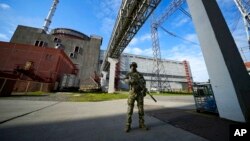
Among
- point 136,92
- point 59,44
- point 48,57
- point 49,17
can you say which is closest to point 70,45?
point 59,44

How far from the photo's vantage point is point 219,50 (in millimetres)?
3574

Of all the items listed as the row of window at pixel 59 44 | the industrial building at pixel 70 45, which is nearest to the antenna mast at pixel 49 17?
the industrial building at pixel 70 45

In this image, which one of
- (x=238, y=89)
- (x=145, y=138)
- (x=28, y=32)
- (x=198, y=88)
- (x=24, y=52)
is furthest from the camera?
(x=28, y=32)

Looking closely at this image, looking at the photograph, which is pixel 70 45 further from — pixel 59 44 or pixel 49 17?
pixel 49 17

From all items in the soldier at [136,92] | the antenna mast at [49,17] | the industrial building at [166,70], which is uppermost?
the antenna mast at [49,17]

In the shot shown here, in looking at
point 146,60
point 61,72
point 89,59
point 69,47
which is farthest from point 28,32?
point 146,60

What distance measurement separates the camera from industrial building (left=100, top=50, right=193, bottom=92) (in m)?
42.3

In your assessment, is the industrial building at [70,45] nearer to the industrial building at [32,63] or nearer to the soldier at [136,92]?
the industrial building at [32,63]

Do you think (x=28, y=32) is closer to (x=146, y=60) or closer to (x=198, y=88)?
(x=146, y=60)

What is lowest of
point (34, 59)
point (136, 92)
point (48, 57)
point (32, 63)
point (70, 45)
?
point (136, 92)

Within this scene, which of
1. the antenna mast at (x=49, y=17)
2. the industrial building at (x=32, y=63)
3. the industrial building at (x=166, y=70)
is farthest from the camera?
the industrial building at (x=166, y=70)

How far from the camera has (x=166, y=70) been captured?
4797cm

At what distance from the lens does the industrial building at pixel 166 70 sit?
139ft

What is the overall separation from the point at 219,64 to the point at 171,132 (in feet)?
8.02
